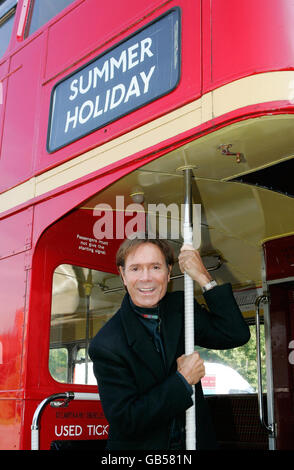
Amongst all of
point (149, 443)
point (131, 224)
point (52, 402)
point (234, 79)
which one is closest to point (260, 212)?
point (131, 224)

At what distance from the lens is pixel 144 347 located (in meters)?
1.88

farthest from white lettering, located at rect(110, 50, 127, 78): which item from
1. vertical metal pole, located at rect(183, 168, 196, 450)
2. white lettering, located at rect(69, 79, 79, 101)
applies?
vertical metal pole, located at rect(183, 168, 196, 450)

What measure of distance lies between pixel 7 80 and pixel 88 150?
1.37 m

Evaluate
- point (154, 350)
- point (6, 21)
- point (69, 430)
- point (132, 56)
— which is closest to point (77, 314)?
point (69, 430)

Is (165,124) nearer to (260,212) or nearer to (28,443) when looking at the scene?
(260,212)

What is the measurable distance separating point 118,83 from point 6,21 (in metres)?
2.07

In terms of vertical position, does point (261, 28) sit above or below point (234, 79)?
above

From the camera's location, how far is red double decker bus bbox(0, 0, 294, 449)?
7.19 feet

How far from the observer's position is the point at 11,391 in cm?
287

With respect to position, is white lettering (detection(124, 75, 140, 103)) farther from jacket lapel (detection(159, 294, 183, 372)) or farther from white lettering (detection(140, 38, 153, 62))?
jacket lapel (detection(159, 294, 183, 372))

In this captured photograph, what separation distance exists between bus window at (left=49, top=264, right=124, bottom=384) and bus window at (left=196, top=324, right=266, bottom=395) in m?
1.67

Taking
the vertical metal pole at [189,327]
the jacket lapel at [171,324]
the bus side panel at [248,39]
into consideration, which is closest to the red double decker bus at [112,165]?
the bus side panel at [248,39]

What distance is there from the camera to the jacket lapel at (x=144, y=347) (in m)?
1.87

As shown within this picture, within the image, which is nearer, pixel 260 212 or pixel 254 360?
pixel 260 212
